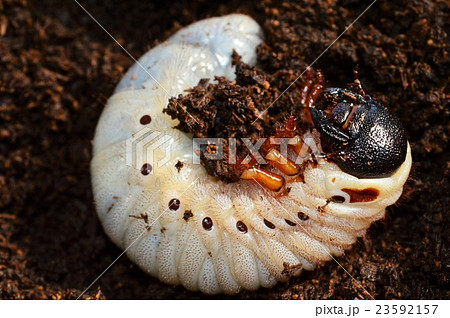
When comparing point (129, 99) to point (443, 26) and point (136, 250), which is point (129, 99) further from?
point (443, 26)

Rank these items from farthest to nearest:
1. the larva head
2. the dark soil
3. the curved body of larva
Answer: the dark soil < the curved body of larva < the larva head

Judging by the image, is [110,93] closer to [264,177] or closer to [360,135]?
[264,177]

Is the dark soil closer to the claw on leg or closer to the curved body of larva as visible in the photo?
the curved body of larva

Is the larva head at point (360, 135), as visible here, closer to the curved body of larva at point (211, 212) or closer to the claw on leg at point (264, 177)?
the curved body of larva at point (211, 212)

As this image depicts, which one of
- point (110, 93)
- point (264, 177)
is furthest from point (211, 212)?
point (110, 93)

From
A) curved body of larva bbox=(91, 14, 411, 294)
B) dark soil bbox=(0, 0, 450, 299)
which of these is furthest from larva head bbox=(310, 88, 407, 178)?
dark soil bbox=(0, 0, 450, 299)

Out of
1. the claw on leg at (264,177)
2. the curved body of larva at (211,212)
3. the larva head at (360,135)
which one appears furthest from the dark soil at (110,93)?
the claw on leg at (264,177)
